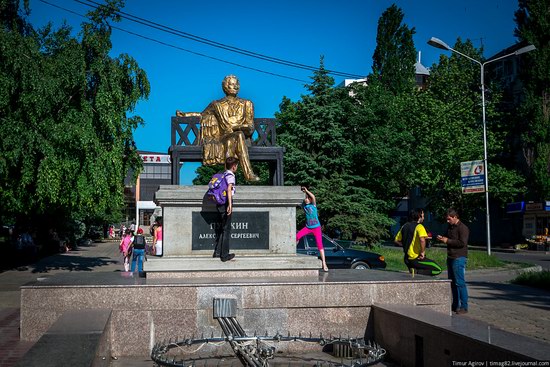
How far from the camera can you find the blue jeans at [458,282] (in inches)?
396

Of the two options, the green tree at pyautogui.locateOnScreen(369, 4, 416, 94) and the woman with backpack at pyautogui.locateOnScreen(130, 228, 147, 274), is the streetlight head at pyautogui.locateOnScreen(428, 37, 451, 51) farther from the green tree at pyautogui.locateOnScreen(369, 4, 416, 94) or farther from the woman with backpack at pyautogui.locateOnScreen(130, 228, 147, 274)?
the green tree at pyautogui.locateOnScreen(369, 4, 416, 94)

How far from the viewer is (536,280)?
54.4ft

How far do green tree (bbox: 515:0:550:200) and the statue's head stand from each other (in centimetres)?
3684

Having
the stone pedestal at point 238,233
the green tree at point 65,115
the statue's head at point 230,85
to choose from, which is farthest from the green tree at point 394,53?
the stone pedestal at point 238,233

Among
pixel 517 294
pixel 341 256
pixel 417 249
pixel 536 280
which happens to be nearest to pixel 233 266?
pixel 417 249

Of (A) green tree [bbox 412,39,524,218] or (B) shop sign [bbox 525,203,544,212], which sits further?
(B) shop sign [bbox 525,203,544,212]

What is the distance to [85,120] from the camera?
16.8m

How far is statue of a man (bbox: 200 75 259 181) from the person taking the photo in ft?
34.8

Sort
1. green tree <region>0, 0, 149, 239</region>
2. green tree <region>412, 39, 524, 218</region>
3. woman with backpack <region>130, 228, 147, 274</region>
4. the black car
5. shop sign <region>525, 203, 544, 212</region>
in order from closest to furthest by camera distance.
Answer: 1. green tree <region>0, 0, 149, 239</region>
2. the black car
3. woman with backpack <region>130, 228, 147, 274</region>
4. green tree <region>412, 39, 524, 218</region>
5. shop sign <region>525, 203, 544, 212</region>

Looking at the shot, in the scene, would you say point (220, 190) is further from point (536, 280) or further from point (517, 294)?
point (536, 280)

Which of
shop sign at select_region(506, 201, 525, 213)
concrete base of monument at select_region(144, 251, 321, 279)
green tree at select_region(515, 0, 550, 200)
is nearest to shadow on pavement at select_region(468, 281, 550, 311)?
concrete base of monument at select_region(144, 251, 321, 279)

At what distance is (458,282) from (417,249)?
883 mm

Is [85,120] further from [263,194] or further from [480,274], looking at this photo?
[480,274]

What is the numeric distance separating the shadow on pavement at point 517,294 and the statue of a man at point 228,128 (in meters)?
7.00
